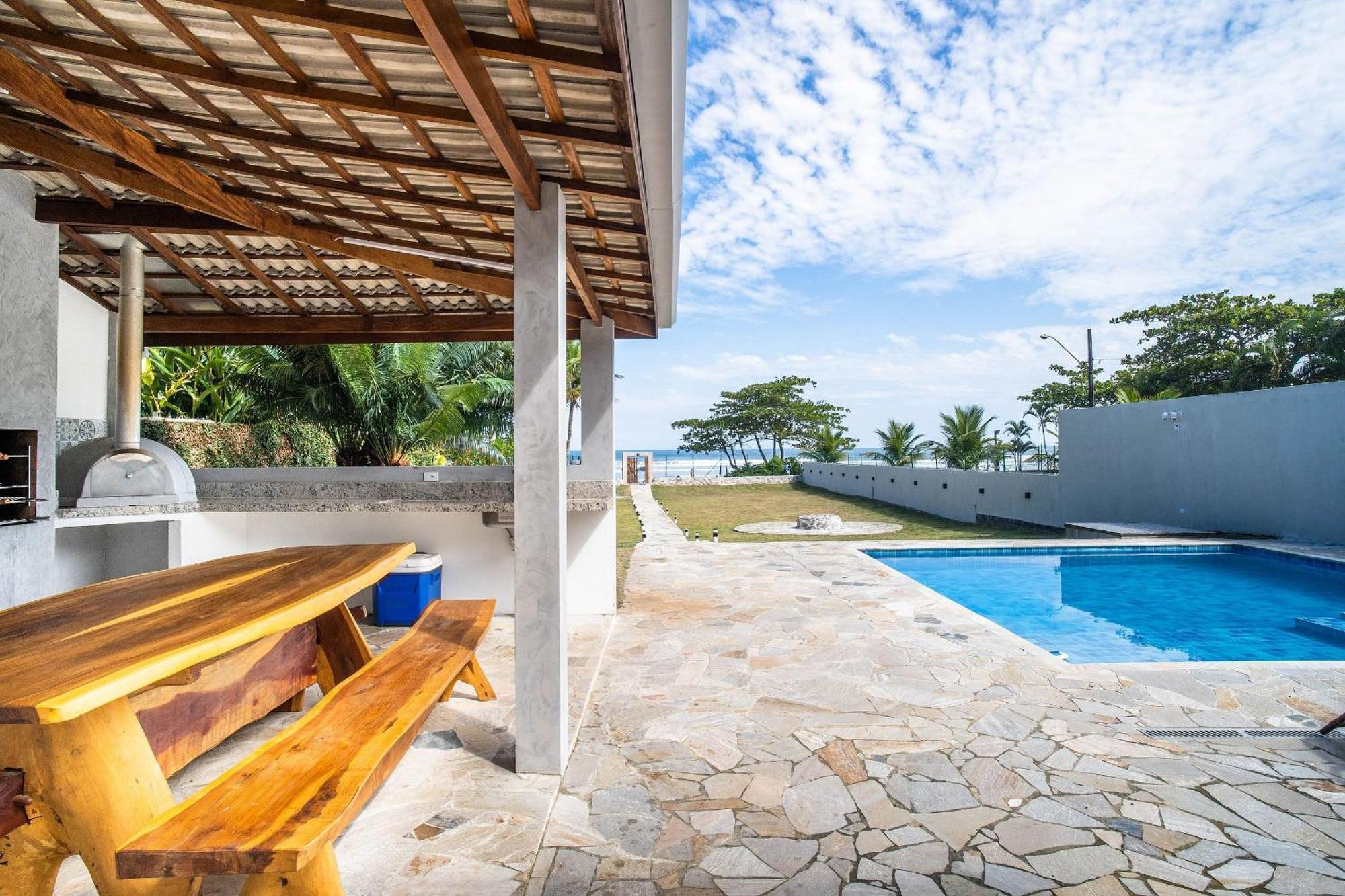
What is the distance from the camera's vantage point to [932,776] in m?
3.38

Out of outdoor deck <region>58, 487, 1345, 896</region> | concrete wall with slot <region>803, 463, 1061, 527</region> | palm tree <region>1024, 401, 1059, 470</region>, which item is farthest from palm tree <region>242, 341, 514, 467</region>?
palm tree <region>1024, 401, 1059, 470</region>

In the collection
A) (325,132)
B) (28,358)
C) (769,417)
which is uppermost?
(769,417)

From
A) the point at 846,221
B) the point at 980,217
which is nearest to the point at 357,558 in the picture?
the point at 980,217

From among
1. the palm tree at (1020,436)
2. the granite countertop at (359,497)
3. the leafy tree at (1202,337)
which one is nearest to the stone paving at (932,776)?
the granite countertop at (359,497)

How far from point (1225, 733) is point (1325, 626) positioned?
13.7ft

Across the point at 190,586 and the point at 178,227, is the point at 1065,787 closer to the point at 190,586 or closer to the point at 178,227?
the point at 190,586

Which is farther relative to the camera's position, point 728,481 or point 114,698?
point 728,481

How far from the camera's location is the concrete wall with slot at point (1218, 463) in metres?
10.8

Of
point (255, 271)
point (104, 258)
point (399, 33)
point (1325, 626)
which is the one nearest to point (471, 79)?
point (399, 33)

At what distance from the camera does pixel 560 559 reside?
3570mm

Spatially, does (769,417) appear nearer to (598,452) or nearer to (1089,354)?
(1089,354)

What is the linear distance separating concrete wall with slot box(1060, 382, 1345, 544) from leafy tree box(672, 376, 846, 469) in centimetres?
2823

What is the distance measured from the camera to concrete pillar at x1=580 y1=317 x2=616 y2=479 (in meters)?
7.18

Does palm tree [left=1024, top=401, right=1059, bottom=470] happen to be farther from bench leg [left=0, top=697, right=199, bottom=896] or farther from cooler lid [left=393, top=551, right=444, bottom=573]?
bench leg [left=0, top=697, right=199, bottom=896]
